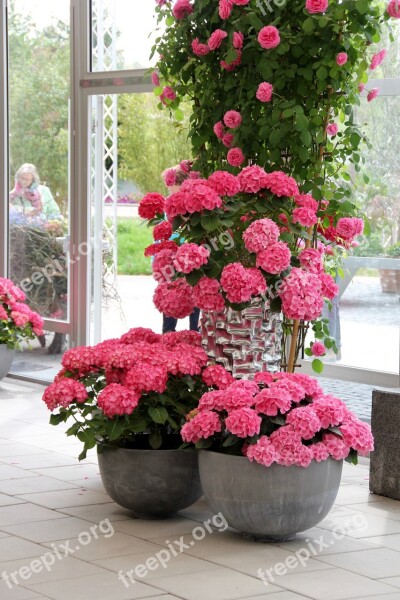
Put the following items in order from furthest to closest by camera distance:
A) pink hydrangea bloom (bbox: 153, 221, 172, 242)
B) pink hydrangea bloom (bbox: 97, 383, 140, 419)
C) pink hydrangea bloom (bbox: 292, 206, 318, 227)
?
pink hydrangea bloom (bbox: 153, 221, 172, 242) → pink hydrangea bloom (bbox: 292, 206, 318, 227) → pink hydrangea bloom (bbox: 97, 383, 140, 419)

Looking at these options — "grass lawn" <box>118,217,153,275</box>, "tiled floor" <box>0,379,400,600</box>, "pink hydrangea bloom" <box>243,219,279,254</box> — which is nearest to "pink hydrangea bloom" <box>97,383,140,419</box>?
A: "tiled floor" <box>0,379,400,600</box>

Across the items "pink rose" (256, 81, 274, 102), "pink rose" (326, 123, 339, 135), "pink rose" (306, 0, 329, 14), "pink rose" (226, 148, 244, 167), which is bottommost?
"pink rose" (226, 148, 244, 167)

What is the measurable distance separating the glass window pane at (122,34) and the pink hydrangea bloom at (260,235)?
9.98 feet

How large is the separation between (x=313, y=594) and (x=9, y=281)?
179 inches

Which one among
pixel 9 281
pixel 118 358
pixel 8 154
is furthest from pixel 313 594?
pixel 8 154

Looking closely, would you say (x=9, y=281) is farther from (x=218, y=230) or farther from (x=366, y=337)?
(x=218, y=230)

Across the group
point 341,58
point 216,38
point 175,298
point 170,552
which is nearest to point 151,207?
point 175,298

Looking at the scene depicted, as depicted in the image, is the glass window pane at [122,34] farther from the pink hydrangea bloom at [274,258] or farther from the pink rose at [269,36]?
the pink hydrangea bloom at [274,258]

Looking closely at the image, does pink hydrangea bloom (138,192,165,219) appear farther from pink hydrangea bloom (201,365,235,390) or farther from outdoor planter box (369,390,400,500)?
outdoor planter box (369,390,400,500)

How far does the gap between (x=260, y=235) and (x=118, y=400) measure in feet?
2.68

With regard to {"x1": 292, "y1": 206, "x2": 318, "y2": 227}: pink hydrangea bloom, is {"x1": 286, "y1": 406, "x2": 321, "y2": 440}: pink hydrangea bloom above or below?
below

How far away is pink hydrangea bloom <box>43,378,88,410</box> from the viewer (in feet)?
14.0

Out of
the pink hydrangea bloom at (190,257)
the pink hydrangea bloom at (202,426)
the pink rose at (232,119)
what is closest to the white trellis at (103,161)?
the pink rose at (232,119)

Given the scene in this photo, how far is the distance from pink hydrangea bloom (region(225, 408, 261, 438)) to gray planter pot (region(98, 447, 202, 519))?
0.41 m
